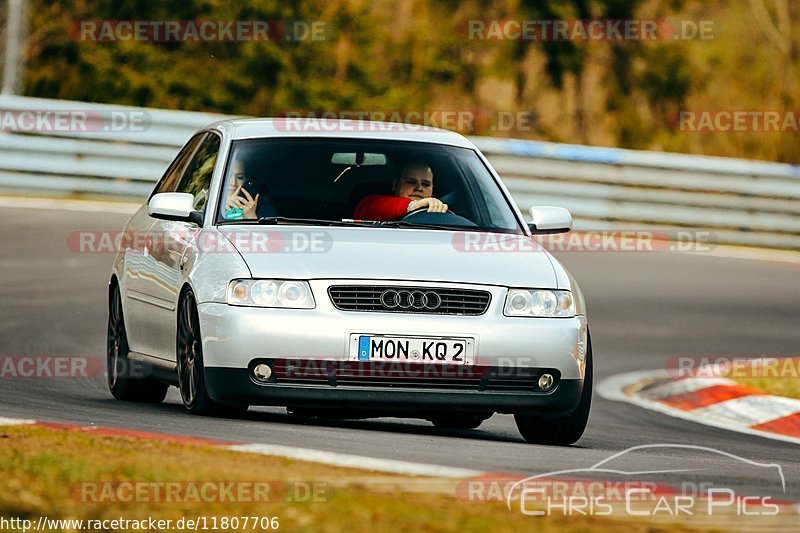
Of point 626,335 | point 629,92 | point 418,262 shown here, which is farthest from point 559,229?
point 629,92

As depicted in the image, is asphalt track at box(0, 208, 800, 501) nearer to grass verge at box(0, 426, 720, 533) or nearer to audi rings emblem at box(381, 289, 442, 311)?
audi rings emblem at box(381, 289, 442, 311)

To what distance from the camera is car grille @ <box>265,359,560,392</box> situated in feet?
25.9

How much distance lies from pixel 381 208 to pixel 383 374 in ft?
5.16

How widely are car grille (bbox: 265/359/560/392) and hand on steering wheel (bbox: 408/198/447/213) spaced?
1.36 meters

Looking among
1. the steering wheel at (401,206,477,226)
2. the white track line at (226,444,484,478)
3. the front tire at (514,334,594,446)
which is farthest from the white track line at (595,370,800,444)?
the white track line at (226,444,484,478)

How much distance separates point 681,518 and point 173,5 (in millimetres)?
27918

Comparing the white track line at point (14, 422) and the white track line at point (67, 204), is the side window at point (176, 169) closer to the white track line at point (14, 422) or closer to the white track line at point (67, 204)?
the white track line at point (14, 422)

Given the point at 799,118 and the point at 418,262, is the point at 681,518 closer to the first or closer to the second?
the point at 418,262

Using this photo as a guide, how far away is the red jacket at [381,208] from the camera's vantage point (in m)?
9.20

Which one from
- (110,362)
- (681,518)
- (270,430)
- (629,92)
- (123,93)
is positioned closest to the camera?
(681,518)

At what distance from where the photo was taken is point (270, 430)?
780 centimetres

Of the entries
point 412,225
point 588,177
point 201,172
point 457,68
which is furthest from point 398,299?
point 457,68

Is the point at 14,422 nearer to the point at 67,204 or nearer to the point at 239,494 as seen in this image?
the point at 239,494

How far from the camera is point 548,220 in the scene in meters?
9.30
